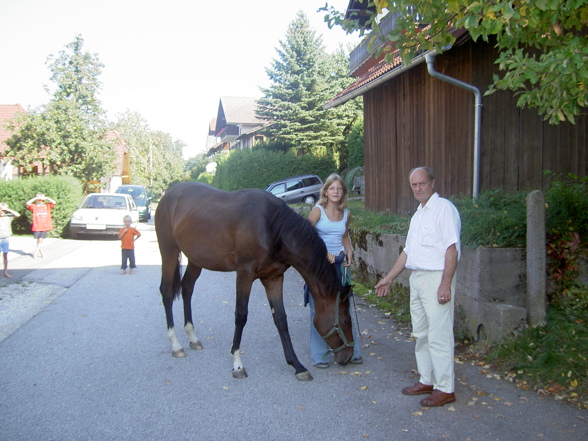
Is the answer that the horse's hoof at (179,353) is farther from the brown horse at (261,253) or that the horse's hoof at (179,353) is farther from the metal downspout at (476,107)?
the metal downspout at (476,107)

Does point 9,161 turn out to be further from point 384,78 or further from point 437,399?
point 437,399

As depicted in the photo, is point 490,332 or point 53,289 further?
point 53,289

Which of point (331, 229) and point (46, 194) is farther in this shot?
point (46, 194)

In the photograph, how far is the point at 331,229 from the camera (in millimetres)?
4965

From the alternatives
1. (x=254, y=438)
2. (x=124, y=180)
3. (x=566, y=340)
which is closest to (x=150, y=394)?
(x=254, y=438)

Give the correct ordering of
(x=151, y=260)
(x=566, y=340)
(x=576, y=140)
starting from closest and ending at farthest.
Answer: (x=566, y=340) < (x=576, y=140) < (x=151, y=260)

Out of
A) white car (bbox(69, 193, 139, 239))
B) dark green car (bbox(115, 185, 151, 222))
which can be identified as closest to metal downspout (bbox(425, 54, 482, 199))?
white car (bbox(69, 193, 139, 239))

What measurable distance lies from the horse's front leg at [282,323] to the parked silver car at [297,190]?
814 inches

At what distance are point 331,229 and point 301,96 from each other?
93.9 ft

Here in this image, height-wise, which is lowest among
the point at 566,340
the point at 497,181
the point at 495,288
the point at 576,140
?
the point at 566,340

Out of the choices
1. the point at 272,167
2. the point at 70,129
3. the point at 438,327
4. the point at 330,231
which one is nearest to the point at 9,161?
the point at 70,129

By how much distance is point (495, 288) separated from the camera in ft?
16.8

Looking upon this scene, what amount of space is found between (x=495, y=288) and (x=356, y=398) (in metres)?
1.97

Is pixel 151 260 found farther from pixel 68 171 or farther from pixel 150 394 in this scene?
pixel 68 171
